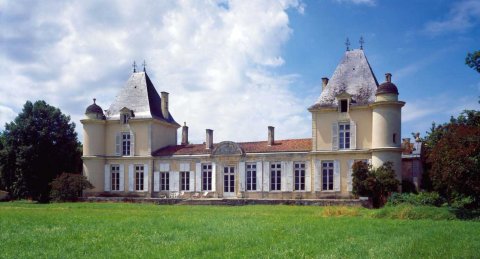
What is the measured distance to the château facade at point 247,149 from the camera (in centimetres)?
3394

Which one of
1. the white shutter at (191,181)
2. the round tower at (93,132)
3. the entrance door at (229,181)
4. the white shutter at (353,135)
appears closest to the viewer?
the white shutter at (353,135)

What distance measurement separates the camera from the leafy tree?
30.2 m

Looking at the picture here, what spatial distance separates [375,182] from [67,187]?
22212 millimetres

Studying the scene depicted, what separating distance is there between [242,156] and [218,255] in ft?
88.3

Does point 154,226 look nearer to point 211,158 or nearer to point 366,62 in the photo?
point 211,158

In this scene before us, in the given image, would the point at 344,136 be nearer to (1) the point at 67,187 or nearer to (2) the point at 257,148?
(2) the point at 257,148

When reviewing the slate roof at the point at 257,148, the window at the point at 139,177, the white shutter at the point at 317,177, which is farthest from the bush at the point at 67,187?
the white shutter at the point at 317,177

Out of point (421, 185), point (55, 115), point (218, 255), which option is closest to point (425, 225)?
point (218, 255)

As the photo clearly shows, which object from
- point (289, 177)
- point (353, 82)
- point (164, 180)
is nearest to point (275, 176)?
point (289, 177)

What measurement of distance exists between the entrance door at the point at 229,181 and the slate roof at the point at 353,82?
24.7 ft

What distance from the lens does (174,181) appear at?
38938 millimetres

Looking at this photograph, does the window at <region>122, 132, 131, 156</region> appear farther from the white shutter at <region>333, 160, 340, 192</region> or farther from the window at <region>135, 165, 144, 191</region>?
the white shutter at <region>333, 160, 340, 192</region>

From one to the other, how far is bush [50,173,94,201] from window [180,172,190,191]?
721 cm

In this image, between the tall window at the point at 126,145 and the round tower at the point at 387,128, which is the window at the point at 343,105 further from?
the tall window at the point at 126,145
